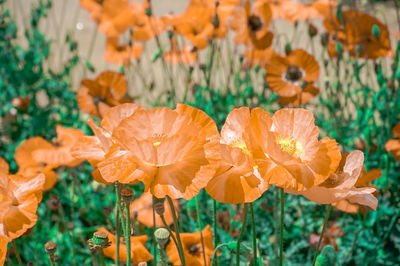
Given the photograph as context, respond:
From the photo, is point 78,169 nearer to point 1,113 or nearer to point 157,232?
point 1,113

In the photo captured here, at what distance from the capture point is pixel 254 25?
186cm

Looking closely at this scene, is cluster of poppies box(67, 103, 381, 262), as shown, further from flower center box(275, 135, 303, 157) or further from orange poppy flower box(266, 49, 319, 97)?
orange poppy flower box(266, 49, 319, 97)

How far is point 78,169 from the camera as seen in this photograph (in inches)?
74.2

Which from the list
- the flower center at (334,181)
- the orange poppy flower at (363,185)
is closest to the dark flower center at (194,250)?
the orange poppy flower at (363,185)

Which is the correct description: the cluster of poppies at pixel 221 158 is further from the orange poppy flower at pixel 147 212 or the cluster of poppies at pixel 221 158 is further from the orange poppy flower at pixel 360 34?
the orange poppy flower at pixel 360 34

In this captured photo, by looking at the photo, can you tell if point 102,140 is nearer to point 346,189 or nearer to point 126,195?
point 126,195

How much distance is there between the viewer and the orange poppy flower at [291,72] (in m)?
1.58

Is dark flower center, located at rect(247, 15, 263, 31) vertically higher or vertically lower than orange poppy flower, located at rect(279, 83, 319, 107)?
higher

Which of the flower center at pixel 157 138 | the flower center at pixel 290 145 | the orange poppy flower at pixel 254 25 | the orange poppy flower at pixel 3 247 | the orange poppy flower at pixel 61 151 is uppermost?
the orange poppy flower at pixel 254 25

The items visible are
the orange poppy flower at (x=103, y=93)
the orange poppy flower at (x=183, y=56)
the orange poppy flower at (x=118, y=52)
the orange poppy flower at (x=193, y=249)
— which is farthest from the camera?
the orange poppy flower at (x=118, y=52)

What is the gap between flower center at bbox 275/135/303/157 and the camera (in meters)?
0.66

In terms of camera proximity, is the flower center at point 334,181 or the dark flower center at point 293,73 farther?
the dark flower center at point 293,73

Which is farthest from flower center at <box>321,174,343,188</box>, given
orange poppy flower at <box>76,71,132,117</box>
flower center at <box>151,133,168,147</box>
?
orange poppy flower at <box>76,71,132,117</box>

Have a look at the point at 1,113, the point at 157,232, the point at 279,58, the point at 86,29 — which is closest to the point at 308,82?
the point at 279,58
